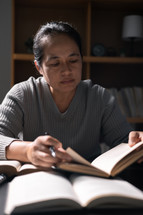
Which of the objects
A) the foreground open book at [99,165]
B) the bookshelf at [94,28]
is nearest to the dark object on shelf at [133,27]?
the bookshelf at [94,28]

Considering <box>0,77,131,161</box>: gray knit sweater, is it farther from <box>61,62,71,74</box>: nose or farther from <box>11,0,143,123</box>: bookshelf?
<box>11,0,143,123</box>: bookshelf

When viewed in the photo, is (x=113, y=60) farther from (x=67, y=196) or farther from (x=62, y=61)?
(x=67, y=196)

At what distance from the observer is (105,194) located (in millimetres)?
589

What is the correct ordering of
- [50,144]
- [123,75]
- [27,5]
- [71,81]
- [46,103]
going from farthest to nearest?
[123,75] → [27,5] → [46,103] → [71,81] → [50,144]

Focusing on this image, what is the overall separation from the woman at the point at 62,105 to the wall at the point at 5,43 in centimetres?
141

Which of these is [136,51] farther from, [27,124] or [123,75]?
[27,124]

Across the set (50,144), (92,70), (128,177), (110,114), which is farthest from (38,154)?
(92,70)

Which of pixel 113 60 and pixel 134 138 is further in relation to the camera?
pixel 113 60

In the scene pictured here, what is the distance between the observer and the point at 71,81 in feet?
4.11

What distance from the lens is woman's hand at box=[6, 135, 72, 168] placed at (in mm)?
788

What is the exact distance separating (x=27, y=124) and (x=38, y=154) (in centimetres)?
52

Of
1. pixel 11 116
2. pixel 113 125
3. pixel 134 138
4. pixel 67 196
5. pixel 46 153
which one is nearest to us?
pixel 67 196

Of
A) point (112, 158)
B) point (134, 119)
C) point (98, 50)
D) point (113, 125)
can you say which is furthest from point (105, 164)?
point (98, 50)

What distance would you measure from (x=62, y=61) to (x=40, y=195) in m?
0.75
